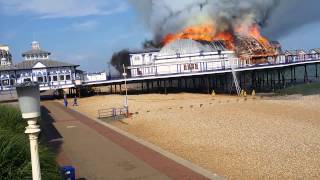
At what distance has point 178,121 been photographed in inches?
1289

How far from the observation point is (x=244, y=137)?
24.7 meters

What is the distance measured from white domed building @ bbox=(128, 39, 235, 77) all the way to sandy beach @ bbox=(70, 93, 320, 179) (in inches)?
1286

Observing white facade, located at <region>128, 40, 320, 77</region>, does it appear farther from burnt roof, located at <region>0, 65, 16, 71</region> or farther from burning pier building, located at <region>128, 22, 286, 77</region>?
burnt roof, located at <region>0, 65, 16, 71</region>

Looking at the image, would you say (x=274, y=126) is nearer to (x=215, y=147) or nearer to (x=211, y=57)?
(x=215, y=147)

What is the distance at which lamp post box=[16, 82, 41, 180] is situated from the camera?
6.71 meters

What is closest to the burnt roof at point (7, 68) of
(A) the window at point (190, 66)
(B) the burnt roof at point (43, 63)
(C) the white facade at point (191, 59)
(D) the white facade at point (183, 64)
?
(B) the burnt roof at point (43, 63)

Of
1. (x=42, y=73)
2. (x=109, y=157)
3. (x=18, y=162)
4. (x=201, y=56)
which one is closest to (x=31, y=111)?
(x=18, y=162)

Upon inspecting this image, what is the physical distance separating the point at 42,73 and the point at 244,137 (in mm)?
45463

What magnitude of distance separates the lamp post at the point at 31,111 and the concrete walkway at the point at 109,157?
7.68 meters

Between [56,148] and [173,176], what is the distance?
833cm

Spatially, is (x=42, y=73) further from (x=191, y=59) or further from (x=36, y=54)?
(x=191, y=59)

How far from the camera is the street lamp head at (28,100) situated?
6.73 metres

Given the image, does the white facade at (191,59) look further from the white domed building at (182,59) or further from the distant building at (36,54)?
the distant building at (36,54)

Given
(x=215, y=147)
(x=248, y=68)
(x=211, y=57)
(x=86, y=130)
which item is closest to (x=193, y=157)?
(x=215, y=147)
